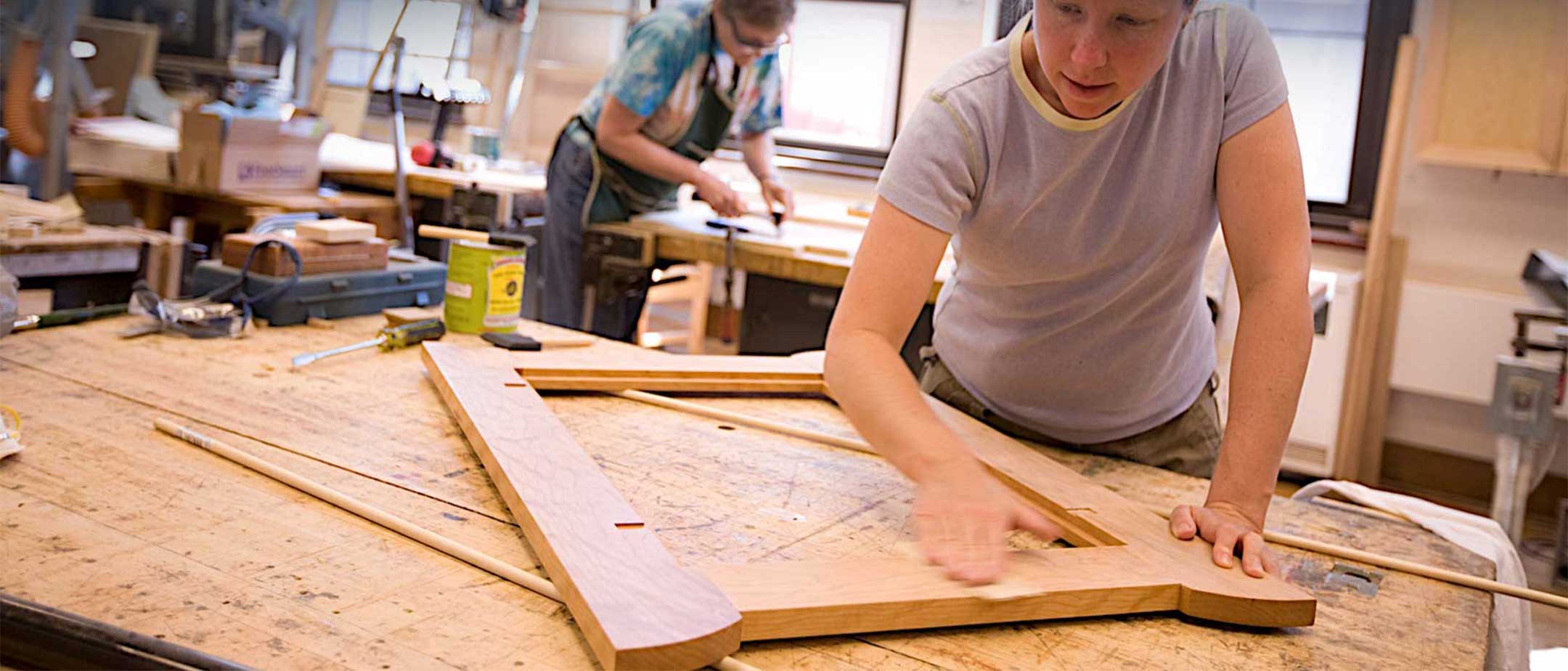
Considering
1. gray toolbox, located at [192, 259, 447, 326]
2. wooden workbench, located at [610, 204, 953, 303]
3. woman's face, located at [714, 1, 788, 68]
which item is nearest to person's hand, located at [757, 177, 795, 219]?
wooden workbench, located at [610, 204, 953, 303]

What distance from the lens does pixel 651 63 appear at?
11.0 ft

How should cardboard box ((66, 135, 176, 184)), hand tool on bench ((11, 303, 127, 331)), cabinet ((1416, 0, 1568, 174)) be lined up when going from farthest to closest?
cardboard box ((66, 135, 176, 184))
cabinet ((1416, 0, 1568, 174))
hand tool on bench ((11, 303, 127, 331))

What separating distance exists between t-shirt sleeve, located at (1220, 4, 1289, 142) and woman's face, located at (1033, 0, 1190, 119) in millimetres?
136

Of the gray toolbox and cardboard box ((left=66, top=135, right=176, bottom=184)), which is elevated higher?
cardboard box ((left=66, top=135, right=176, bottom=184))

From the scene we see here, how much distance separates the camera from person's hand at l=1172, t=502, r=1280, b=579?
1.23m

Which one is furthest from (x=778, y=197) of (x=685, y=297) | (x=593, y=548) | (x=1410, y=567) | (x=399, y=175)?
(x=593, y=548)

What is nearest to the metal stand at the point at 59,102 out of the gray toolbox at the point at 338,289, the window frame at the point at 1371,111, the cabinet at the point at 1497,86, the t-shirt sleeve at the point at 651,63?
the t-shirt sleeve at the point at 651,63

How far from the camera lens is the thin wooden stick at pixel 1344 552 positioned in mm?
1273

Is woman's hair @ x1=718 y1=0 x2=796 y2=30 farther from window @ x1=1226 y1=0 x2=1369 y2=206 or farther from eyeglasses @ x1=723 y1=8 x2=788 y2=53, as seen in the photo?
window @ x1=1226 y1=0 x2=1369 y2=206

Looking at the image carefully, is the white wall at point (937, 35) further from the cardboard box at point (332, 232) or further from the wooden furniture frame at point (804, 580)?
the wooden furniture frame at point (804, 580)

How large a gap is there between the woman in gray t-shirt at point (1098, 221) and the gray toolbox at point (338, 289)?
1078 millimetres

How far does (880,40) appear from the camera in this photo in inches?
231

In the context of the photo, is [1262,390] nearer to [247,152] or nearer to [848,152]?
[247,152]

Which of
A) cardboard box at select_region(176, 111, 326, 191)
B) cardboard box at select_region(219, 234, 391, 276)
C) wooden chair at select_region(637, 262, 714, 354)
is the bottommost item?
wooden chair at select_region(637, 262, 714, 354)
